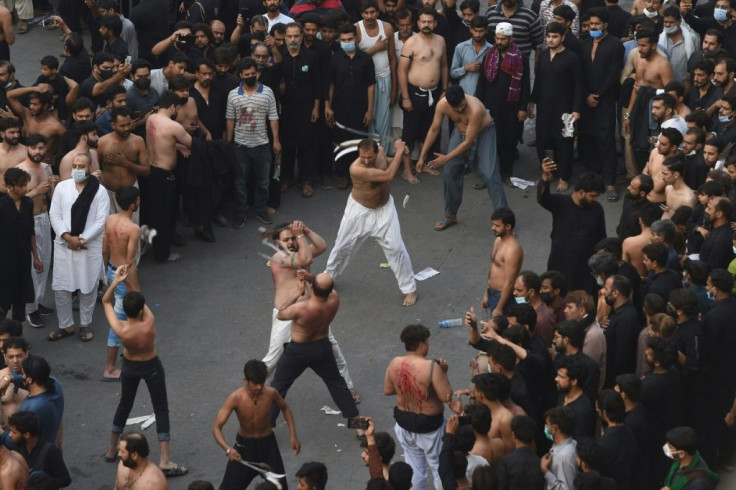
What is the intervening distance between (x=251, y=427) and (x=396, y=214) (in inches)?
165

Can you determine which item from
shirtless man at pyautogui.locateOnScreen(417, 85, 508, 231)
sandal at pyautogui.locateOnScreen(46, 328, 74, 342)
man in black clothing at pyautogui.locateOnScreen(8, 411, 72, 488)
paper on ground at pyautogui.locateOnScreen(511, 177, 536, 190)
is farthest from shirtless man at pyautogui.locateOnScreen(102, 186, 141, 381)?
paper on ground at pyautogui.locateOnScreen(511, 177, 536, 190)

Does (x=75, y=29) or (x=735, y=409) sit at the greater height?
(x=735, y=409)

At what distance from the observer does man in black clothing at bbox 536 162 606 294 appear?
12492 millimetres

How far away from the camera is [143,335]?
10.8 meters

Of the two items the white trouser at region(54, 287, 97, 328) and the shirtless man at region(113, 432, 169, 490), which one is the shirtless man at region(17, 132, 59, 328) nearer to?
the white trouser at region(54, 287, 97, 328)

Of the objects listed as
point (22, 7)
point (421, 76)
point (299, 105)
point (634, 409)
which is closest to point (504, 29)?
point (421, 76)

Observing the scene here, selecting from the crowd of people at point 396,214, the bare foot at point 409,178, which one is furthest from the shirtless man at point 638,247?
the bare foot at point 409,178

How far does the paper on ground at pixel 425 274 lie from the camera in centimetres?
1446

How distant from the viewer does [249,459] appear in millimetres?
10203

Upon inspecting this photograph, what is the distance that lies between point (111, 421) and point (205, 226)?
12.2ft

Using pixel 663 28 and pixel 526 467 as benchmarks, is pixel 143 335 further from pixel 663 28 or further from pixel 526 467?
pixel 663 28

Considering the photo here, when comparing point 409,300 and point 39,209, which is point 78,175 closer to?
point 39,209

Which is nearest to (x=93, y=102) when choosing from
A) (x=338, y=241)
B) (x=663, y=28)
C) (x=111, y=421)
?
(x=338, y=241)

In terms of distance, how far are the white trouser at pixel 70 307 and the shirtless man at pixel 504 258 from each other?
12.9ft
